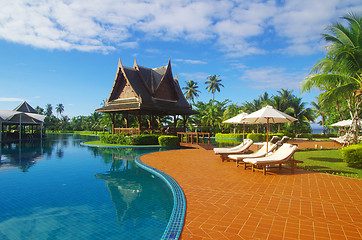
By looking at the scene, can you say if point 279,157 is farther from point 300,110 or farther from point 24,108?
point 24,108

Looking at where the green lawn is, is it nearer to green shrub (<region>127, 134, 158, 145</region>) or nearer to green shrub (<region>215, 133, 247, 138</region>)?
green shrub (<region>127, 134, 158, 145</region>)

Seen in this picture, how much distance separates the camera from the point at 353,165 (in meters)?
8.55

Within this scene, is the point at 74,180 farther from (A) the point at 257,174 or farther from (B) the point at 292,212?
(B) the point at 292,212

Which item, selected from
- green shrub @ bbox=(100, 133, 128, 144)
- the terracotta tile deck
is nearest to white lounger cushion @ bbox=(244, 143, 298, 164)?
the terracotta tile deck

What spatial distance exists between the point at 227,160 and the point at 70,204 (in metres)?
6.93

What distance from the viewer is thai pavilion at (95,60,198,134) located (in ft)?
66.6

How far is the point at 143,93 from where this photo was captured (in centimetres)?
2072

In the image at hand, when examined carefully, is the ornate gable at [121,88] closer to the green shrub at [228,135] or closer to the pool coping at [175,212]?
the pool coping at [175,212]

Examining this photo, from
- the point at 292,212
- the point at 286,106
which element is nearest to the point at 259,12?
the point at 292,212

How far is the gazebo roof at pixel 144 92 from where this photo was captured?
20.3 metres

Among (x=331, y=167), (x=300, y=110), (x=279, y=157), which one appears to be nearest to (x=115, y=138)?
(x=279, y=157)

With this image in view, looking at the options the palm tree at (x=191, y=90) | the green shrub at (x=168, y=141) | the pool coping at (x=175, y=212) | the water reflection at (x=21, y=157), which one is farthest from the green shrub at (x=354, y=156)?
the palm tree at (x=191, y=90)

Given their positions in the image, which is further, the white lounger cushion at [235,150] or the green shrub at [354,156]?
the white lounger cushion at [235,150]

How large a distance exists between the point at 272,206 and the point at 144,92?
18.2 m
